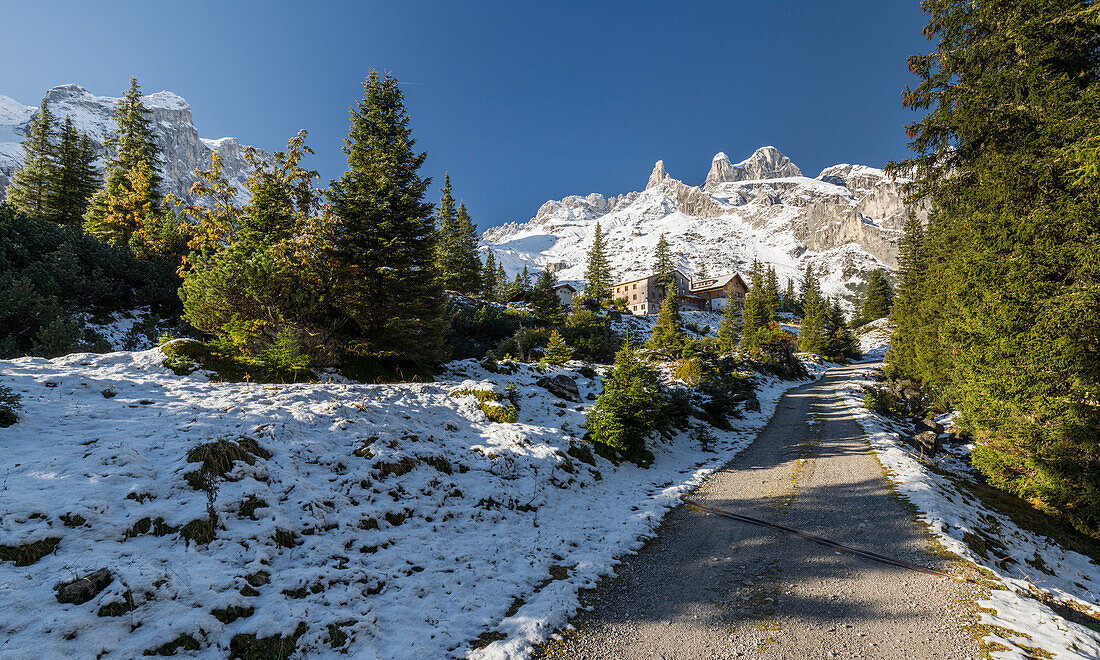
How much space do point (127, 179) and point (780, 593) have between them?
45.6 metres

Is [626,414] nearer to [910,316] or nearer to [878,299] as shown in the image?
[910,316]

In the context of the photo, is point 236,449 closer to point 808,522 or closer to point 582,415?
point 582,415

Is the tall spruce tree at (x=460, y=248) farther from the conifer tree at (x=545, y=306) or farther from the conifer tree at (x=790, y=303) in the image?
the conifer tree at (x=790, y=303)

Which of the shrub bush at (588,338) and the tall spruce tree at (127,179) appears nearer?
the tall spruce tree at (127,179)

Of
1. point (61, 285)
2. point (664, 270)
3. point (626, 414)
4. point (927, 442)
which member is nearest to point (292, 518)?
point (626, 414)

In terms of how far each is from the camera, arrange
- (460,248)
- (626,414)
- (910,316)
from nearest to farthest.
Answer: (626,414) → (910,316) → (460,248)

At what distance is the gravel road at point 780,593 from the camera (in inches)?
188

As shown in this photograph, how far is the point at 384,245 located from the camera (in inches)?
543

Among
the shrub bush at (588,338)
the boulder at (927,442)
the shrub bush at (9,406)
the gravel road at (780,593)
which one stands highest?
the shrub bush at (588,338)

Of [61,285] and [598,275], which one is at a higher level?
[598,275]

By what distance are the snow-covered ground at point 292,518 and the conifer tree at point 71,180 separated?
40977 millimetres

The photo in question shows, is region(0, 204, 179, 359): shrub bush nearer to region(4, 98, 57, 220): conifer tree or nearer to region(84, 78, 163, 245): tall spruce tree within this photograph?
region(84, 78, 163, 245): tall spruce tree

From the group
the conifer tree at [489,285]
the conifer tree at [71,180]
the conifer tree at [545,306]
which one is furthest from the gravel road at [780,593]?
the conifer tree at [489,285]

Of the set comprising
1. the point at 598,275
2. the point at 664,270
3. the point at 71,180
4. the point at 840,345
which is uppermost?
the point at 664,270
